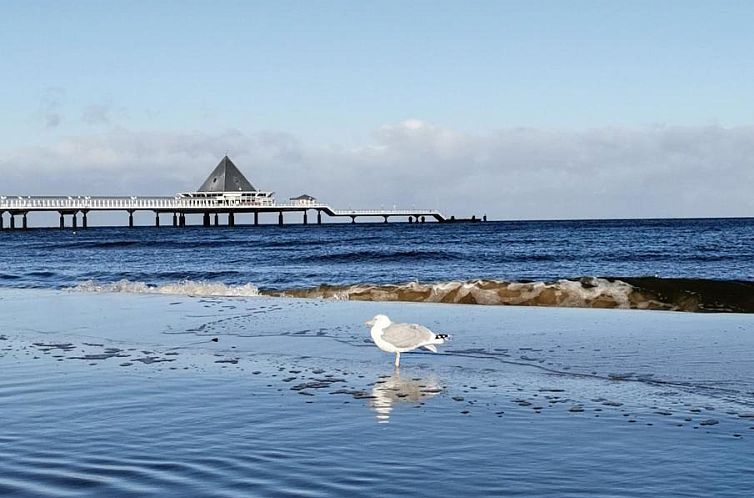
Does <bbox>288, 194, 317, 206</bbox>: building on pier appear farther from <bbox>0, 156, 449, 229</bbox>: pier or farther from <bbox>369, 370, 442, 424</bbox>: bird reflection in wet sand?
<bbox>369, 370, 442, 424</bbox>: bird reflection in wet sand

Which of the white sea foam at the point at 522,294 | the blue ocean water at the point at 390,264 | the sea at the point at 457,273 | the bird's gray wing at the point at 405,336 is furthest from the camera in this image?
the blue ocean water at the point at 390,264

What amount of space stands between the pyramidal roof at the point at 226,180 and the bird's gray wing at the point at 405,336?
124488 mm

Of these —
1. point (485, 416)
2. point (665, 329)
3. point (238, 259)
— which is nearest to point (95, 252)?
point (238, 259)

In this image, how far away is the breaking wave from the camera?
59.7ft

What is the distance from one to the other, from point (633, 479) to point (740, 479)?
0.54m

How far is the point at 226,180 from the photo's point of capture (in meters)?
132

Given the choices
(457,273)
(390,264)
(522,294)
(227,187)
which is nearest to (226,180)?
(227,187)

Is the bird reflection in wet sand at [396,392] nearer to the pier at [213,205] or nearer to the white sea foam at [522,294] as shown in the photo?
the white sea foam at [522,294]

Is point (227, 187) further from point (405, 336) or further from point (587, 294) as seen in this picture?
point (405, 336)

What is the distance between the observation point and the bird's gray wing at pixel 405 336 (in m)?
9.05

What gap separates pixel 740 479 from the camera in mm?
4867

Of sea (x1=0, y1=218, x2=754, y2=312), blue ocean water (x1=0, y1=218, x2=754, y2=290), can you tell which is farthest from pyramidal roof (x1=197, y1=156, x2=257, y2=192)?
blue ocean water (x1=0, y1=218, x2=754, y2=290)

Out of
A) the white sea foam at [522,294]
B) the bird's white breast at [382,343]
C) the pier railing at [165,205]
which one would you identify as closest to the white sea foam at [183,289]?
the white sea foam at [522,294]

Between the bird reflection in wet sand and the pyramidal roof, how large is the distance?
125398 mm
